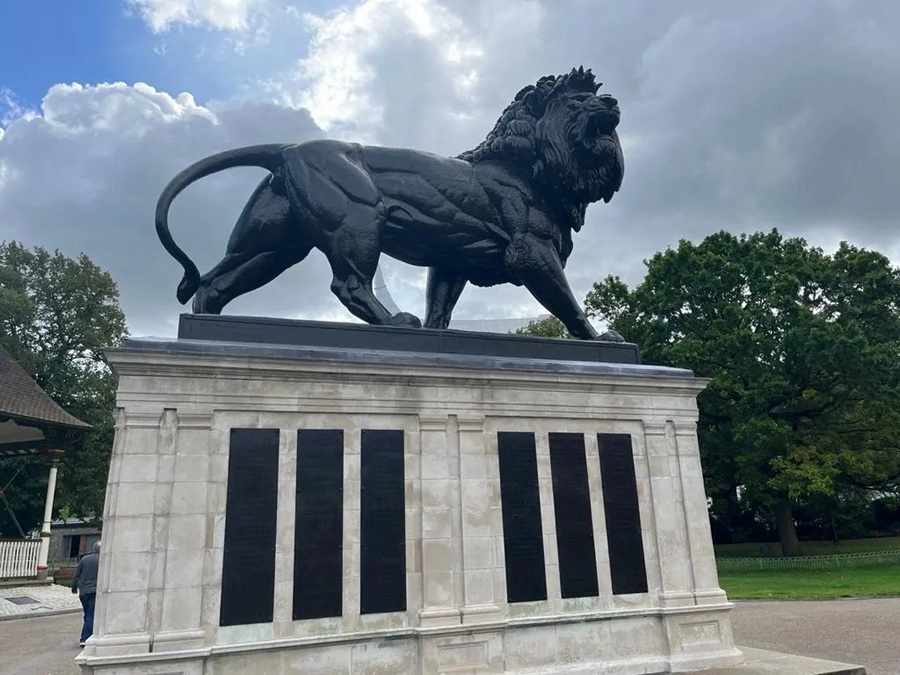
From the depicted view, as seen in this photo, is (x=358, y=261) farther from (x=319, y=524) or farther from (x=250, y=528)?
(x=250, y=528)

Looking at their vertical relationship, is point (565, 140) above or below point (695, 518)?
above

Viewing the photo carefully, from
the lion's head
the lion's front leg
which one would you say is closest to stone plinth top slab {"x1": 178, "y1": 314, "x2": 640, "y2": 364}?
the lion's front leg

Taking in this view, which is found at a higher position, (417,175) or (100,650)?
(417,175)

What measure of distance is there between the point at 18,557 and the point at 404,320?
24.5 m

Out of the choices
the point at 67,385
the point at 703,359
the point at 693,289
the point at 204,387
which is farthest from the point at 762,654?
the point at 67,385

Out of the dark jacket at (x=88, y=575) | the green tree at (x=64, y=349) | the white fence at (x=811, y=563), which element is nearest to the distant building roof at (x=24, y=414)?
the green tree at (x=64, y=349)

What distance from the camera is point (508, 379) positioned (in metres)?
9.14

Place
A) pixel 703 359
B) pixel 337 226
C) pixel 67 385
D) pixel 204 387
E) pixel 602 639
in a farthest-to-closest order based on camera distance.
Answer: pixel 67 385, pixel 703 359, pixel 337 226, pixel 602 639, pixel 204 387

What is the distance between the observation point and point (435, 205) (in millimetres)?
10109

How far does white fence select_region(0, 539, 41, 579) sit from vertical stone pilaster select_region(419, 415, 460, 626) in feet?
80.7

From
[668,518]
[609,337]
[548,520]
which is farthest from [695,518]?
[609,337]

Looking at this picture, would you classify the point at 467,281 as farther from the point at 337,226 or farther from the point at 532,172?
the point at 337,226

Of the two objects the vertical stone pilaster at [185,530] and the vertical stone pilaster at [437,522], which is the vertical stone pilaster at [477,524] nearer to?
the vertical stone pilaster at [437,522]

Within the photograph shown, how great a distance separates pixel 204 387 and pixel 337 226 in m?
2.98
